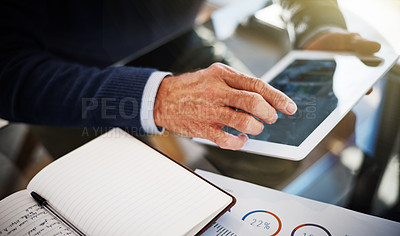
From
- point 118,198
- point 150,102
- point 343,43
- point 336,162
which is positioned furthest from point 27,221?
point 343,43

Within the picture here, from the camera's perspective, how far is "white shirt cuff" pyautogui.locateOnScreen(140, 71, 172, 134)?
0.55 meters

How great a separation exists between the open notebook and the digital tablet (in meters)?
0.14

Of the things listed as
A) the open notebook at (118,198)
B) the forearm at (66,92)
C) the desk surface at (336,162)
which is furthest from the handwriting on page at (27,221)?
the forearm at (66,92)

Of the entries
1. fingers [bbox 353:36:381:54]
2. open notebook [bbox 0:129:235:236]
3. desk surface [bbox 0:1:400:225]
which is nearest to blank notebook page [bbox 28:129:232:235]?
open notebook [bbox 0:129:235:236]

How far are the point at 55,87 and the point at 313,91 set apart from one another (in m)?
0.55

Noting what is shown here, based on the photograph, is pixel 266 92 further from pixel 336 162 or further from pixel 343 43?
pixel 343 43

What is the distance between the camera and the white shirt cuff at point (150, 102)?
1.79 feet

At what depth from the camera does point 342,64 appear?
2.10 feet

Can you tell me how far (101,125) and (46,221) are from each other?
23 cm

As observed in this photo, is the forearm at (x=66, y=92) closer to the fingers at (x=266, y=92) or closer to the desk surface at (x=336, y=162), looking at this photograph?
the desk surface at (x=336, y=162)

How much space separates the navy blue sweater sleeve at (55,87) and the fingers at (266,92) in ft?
0.62

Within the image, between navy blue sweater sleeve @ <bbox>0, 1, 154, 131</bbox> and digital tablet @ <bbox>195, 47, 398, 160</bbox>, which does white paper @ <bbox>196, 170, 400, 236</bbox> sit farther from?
navy blue sweater sleeve @ <bbox>0, 1, 154, 131</bbox>

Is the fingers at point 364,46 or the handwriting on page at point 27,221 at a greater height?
the fingers at point 364,46

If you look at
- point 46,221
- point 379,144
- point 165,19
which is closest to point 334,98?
point 379,144
